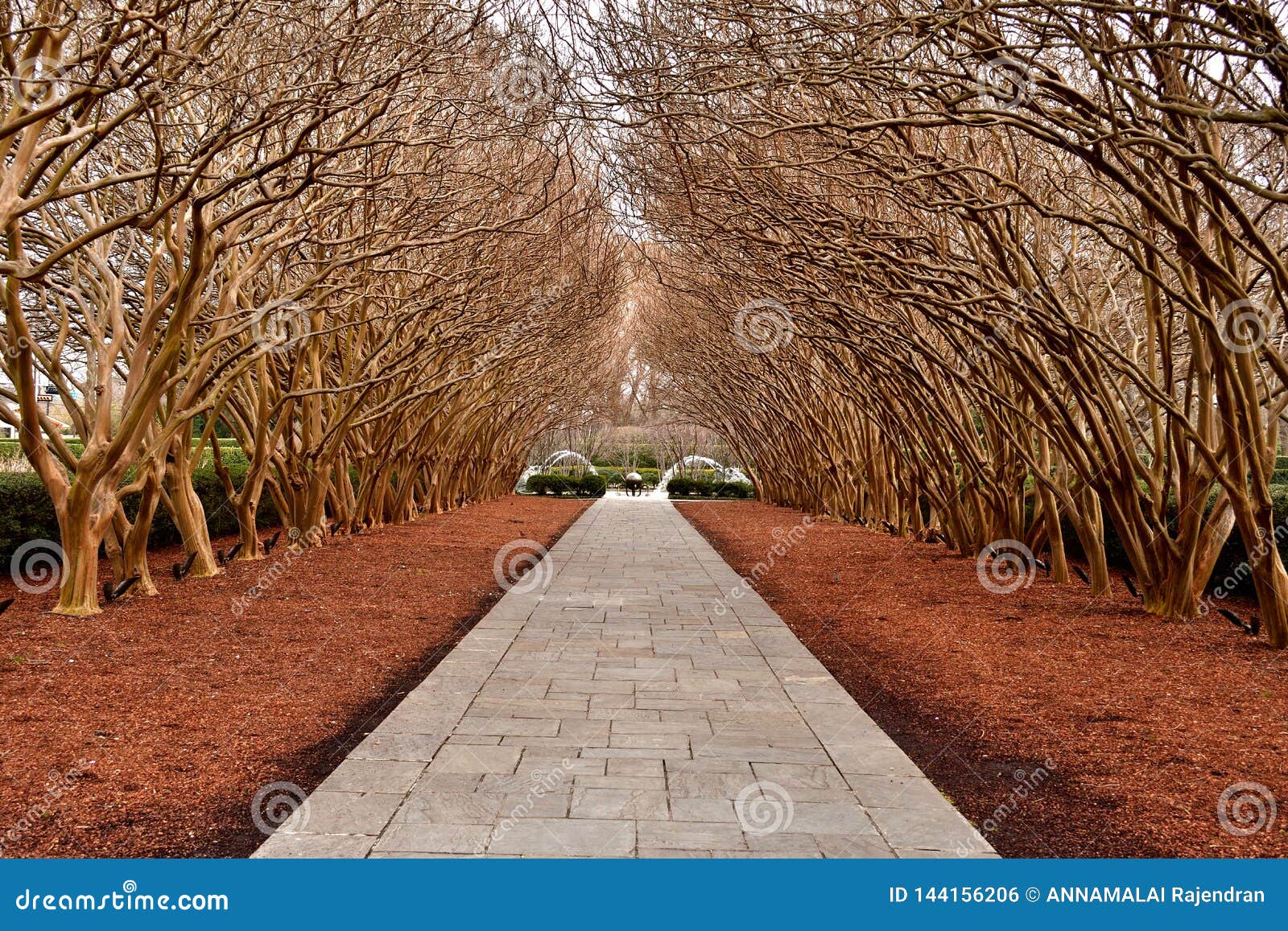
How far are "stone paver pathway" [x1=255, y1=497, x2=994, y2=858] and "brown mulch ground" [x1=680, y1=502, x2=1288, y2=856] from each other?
353mm

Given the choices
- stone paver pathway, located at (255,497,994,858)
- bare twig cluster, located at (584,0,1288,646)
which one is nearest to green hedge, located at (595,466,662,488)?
bare twig cluster, located at (584,0,1288,646)

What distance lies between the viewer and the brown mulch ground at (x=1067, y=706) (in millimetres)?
4234

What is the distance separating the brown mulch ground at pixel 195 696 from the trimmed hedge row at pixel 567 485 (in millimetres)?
30987

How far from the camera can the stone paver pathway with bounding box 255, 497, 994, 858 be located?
389 centimetres

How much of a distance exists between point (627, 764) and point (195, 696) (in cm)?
278

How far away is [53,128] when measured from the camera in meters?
9.02

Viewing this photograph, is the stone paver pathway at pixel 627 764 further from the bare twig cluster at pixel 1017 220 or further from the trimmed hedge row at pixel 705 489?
the trimmed hedge row at pixel 705 489

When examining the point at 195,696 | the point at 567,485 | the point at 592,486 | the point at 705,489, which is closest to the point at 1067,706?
the point at 195,696

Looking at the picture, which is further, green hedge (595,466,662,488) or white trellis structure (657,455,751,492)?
green hedge (595,466,662,488)

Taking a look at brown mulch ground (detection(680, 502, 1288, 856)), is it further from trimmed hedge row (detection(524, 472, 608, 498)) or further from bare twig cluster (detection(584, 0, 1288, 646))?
trimmed hedge row (detection(524, 472, 608, 498))

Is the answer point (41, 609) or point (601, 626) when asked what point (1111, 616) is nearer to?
point (601, 626)

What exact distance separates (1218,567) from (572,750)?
9.35 meters

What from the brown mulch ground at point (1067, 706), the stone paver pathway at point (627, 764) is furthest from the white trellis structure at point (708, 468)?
the stone paver pathway at point (627, 764)

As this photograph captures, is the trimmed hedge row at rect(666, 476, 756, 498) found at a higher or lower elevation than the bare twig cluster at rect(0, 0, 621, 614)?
lower
